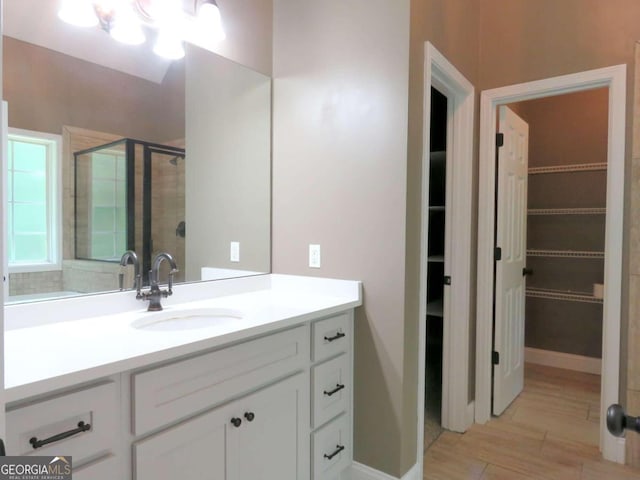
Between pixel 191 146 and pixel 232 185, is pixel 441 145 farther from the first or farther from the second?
pixel 191 146

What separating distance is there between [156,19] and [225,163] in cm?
74

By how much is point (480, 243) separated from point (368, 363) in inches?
47.2

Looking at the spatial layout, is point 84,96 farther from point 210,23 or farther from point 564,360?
point 564,360

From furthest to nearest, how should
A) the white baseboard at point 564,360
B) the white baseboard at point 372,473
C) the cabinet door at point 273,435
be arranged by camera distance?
the white baseboard at point 564,360
the white baseboard at point 372,473
the cabinet door at point 273,435

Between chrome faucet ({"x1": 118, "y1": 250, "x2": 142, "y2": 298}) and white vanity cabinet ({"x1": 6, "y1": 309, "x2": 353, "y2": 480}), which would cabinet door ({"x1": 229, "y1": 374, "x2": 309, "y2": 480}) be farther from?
chrome faucet ({"x1": 118, "y1": 250, "x2": 142, "y2": 298})

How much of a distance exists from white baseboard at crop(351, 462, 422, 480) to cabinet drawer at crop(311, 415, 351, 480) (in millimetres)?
58

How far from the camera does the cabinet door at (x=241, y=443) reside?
3.83 feet

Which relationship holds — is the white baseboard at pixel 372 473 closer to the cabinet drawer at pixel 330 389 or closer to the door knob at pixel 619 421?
the cabinet drawer at pixel 330 389

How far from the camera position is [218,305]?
187 centimetres

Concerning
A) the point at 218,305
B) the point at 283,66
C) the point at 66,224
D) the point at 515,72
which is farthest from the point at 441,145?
the point at 66,224

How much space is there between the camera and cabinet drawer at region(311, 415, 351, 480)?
173 centimetres

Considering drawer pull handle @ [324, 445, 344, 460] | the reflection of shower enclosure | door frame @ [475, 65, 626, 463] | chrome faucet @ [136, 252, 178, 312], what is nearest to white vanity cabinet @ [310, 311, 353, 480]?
drawer pull handle @ [324, 445, 344, 460]

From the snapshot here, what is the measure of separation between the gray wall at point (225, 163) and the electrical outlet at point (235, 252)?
0.8 inches

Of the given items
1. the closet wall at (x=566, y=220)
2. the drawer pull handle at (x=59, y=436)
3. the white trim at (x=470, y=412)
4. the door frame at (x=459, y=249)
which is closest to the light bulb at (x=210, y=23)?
the door frame at (x=459, y=249)
